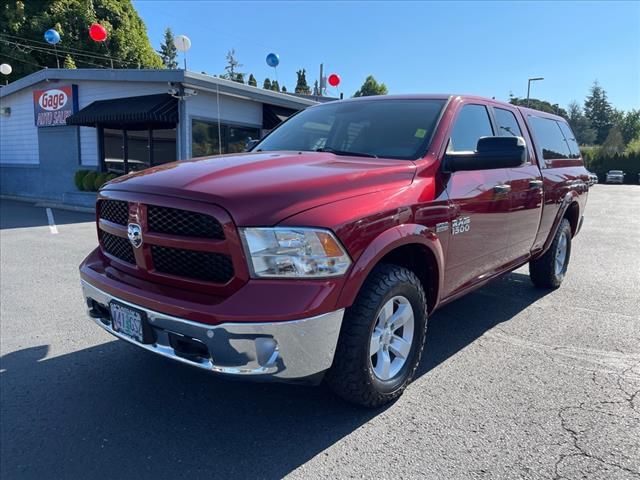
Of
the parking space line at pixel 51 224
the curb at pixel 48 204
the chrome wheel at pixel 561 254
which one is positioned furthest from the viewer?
the curb at pixel 48 204

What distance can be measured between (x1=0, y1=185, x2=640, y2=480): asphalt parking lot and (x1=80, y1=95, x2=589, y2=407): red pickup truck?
361 millimetres

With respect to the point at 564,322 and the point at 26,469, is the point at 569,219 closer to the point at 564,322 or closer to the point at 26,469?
the point at 564,322

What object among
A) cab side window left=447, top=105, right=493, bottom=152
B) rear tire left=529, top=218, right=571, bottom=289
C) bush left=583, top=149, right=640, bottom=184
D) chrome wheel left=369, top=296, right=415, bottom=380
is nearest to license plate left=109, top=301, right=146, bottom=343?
chrome wheel left=369, top=296, right=415, bottom=380

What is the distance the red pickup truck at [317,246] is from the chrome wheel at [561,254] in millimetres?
2081

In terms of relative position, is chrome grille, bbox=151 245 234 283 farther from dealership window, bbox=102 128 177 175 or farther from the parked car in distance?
the parked car in distance

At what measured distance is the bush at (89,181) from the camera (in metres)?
14.6

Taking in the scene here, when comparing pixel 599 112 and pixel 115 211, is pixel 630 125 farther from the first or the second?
pixel 115 211

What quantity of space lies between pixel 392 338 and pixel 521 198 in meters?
2.06

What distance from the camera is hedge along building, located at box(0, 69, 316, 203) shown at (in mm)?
12961

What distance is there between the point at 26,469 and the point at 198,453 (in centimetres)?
83

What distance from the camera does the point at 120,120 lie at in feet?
42.8

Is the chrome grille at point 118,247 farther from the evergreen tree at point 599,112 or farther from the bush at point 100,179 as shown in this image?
the evergreen tree at point 599,112

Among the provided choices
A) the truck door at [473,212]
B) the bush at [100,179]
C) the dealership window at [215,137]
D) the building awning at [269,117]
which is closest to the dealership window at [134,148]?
the bush at [100,179]

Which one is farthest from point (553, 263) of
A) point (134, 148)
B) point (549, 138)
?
point (134, 148)
